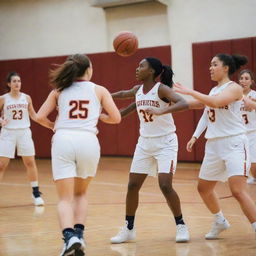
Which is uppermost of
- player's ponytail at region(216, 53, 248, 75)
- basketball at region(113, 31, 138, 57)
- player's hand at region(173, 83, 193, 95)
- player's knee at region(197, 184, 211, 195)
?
basketball at region(113, 31, 138, 57)

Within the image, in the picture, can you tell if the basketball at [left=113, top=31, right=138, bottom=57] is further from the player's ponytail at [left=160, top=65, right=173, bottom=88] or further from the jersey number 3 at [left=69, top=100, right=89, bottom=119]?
the jersey number 3 at [left=69, top=100, right=89, bottom=119]

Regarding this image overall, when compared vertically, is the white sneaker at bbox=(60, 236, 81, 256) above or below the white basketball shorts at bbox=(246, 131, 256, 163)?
below

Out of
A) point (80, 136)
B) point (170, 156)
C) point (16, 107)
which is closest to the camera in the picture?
point (80, 136)

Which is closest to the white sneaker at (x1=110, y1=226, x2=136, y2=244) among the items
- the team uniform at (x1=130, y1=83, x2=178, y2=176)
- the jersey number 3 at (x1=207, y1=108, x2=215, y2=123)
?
the team uniform at (x1=130, y1=83, x2=178, y2=176)

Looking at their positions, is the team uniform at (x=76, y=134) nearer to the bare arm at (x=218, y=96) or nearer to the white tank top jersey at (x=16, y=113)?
the bare arm at (x=218, y=96)

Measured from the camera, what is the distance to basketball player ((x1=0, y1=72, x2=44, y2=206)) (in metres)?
9.47

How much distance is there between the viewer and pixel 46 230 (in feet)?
23.4

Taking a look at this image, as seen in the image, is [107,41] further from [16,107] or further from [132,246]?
[132,246]

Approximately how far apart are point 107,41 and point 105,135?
7.94 ft

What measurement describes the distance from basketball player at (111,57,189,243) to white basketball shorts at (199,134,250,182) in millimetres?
387

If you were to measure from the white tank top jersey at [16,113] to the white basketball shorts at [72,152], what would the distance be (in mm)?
4561

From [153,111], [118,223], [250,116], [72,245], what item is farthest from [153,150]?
[250,116]

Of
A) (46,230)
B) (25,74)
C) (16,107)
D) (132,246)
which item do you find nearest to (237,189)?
(132,246)

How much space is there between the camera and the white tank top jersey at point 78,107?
207 inches
